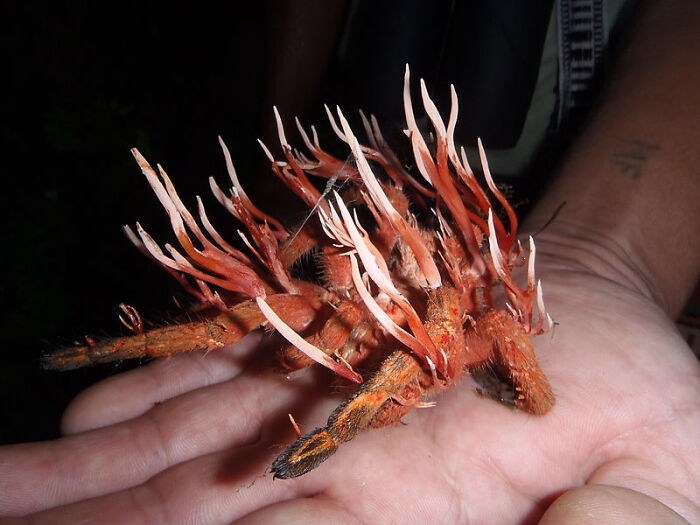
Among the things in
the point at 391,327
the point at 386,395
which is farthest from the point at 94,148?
the point at 386,395

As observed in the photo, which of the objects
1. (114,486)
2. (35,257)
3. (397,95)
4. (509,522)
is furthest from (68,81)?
(509,522)

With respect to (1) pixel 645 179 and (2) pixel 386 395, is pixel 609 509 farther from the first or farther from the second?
(1) pixel 645 179

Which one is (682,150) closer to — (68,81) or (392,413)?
(392,413)

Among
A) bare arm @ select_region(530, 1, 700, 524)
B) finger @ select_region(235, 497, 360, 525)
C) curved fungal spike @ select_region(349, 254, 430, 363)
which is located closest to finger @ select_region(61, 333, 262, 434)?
finger @ select_region(235, 497, 360, 525)

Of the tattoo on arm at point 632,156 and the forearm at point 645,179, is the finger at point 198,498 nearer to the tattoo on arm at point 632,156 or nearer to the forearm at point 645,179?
the forearm at point 645,179

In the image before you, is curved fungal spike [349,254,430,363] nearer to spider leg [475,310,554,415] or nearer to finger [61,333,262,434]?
spider leg [475,310,554,415]

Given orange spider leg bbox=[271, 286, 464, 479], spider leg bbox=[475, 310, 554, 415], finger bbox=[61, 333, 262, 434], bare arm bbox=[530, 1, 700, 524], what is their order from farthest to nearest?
bare arm bbox=[530, 1, 700, 524]
finger bbox=[61, 333, 262, 434]
spider leg bbox=[475, 310, 554, 415]
orange spider leg bbox=[271, 286, 464, 479]
